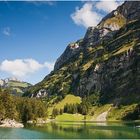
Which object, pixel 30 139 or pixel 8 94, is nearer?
pixel 30 139

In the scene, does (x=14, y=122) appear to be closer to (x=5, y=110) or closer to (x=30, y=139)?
(x=5, y=110)

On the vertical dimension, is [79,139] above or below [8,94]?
below

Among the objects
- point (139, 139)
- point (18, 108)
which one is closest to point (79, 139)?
point (139, 139)

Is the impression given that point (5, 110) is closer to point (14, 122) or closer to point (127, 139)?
point (14, 122)

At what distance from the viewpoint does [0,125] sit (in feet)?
522

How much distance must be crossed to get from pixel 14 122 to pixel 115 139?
78.3 m

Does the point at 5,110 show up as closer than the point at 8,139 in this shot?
No

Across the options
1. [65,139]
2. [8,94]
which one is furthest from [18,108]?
[65,139]

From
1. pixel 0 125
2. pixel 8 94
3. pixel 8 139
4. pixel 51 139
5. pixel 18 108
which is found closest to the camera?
pixel 8 139

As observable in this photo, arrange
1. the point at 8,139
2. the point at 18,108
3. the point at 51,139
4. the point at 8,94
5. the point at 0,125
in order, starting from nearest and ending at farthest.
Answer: the point at 8,139 < the point at 51,139 < the point at 0,125 < the point at 8,94 < the point at 18,108

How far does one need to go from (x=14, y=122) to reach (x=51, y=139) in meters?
71.9

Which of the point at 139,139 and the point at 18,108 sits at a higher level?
the point at 18,108

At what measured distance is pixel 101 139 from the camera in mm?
103250

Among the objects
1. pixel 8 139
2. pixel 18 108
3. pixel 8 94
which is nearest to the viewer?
pixel 8 139
